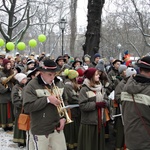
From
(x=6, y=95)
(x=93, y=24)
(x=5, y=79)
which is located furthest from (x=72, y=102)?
(x=93, y=24)

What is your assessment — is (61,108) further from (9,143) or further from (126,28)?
(126,28)

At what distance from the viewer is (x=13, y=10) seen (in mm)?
21812

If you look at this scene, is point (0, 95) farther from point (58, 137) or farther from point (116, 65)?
point (58, 137)

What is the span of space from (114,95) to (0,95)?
12.7 ft

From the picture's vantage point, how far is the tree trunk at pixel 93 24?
1059cm

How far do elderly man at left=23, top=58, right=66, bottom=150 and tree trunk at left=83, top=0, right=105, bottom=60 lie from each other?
21.1 feet

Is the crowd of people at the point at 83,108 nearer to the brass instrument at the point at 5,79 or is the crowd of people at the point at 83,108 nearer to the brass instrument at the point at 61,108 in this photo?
the brass instrument at the point at 61,108

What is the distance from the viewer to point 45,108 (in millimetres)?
4617

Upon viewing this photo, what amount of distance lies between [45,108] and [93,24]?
6.80m

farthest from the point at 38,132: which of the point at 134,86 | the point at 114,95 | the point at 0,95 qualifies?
the point at 0,95

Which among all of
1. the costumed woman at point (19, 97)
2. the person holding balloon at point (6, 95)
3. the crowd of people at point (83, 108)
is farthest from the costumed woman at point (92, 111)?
the person holding balloon at point (6, 95)

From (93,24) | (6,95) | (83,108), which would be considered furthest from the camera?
(93,24)

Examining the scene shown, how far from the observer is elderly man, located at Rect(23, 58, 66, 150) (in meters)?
4.54

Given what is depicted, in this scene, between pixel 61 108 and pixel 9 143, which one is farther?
pixel 9 143
